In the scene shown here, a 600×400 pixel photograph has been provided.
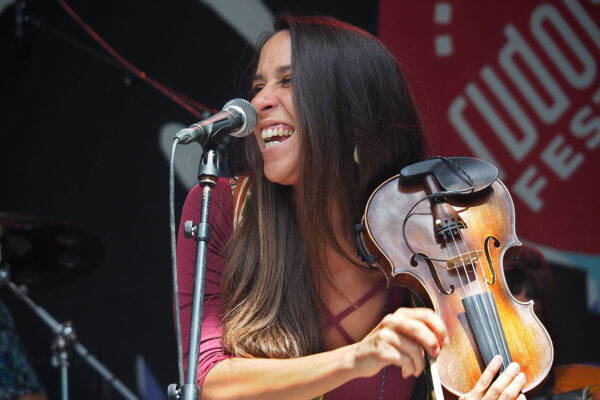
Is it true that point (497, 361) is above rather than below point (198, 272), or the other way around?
below

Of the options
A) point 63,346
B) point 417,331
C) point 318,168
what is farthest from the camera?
point 63,346

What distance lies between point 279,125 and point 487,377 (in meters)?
0.81

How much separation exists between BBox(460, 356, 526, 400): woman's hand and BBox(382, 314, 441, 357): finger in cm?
11

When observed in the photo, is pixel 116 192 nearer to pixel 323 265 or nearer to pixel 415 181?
pixel 323 265

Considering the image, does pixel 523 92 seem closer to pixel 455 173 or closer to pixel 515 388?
pixel 455 173

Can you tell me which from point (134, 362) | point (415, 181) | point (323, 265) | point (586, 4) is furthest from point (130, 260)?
point (586, 4)

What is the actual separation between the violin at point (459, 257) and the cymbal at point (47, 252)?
69.1 inches

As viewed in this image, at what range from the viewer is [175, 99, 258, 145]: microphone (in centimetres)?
123

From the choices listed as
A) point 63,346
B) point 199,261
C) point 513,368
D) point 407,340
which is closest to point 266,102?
point 199,261

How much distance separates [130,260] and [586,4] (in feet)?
8.19

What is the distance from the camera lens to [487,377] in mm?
1092

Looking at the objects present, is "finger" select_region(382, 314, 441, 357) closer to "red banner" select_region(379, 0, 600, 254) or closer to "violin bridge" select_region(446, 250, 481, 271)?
"violin bridge" select_region(446, 250, 481, 271)

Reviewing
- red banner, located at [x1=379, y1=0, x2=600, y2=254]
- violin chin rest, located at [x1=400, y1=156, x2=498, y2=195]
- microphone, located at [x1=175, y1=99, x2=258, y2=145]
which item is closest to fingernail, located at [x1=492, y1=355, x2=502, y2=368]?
violin chin rest, located at [x1=400, y1=156, x2=498, y2=195]

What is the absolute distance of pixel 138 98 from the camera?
122 inches
